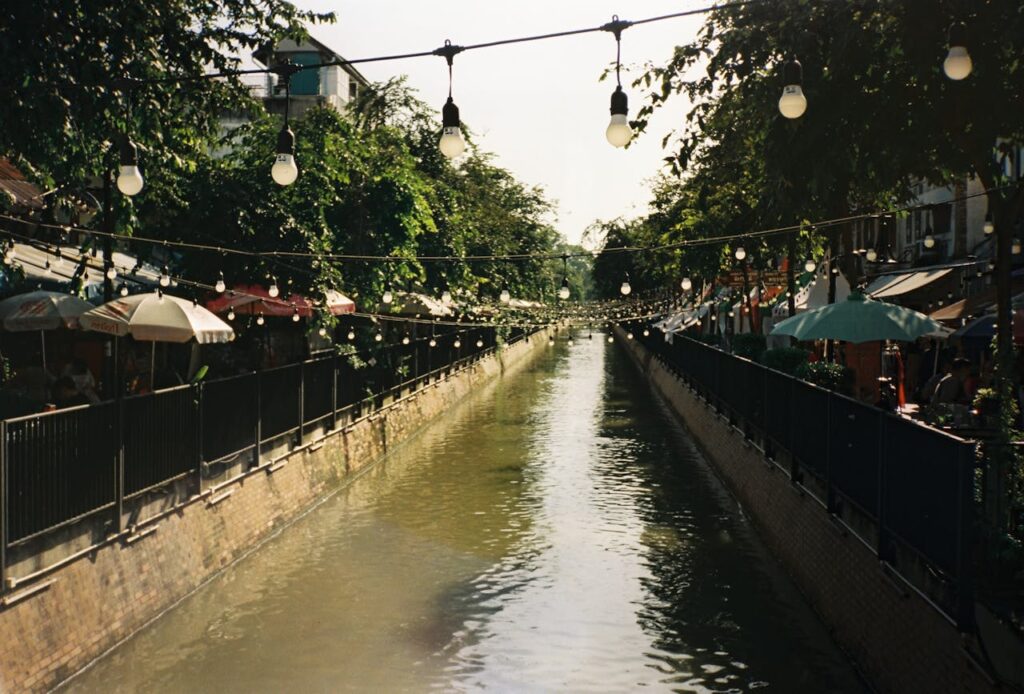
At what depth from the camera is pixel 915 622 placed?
29.8 feet

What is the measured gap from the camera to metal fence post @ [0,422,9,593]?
950 cm

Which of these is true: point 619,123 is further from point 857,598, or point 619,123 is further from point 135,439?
point 135,439

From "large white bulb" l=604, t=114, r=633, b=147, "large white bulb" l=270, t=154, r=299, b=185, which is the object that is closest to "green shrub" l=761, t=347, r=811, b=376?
"large white bulb" l=270, t=154, r=299, b=185

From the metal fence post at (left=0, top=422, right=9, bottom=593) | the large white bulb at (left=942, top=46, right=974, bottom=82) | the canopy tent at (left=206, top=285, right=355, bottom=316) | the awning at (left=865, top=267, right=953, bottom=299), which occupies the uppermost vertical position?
the large white bulb at (left=942, top=46, right=974, bottom=82)

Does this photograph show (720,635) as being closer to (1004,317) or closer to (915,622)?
(915,622)

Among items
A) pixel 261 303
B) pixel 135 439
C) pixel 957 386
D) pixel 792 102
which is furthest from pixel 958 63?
pixel 261 303

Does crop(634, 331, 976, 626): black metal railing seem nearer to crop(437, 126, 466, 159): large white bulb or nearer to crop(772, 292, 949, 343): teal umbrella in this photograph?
crop(772, 292, 949, 343): teal umbrella

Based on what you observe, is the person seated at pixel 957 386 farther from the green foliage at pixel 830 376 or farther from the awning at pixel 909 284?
the awning at pixel 909 284

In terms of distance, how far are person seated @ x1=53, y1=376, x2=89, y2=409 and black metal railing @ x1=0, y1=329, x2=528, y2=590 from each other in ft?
7.57

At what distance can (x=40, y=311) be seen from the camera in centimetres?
1680

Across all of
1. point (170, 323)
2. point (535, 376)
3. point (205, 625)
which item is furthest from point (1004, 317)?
point (535, 376)

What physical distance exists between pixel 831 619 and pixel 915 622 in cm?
327

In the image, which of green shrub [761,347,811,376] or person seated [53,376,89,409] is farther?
green shrub [761,347,811,376]

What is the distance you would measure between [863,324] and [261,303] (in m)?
11.9
